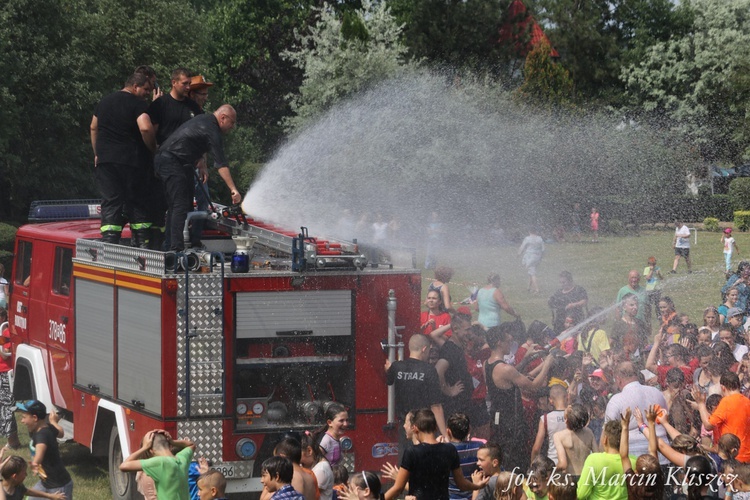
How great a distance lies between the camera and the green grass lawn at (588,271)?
21250 mm

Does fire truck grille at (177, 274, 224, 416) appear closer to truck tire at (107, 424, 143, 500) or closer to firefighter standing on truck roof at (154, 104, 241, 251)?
firefighter standing on truck roof at (154, 104, 241, 251)

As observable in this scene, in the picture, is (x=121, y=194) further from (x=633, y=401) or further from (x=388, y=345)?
(x=633, y=401)

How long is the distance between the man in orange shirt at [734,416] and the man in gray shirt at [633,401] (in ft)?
1.47

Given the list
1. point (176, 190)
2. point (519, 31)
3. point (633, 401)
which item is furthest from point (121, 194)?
point (519, 31)

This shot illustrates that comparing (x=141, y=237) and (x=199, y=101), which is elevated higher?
(x=199, y=101)

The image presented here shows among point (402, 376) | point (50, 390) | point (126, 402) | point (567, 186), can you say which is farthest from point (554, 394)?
point (567, 186)

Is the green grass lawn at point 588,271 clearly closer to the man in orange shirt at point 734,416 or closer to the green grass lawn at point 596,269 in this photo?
the green grass lawn at point 596,269

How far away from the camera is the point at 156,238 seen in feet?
35.9

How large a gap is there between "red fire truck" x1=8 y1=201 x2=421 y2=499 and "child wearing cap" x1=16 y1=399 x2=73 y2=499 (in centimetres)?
77

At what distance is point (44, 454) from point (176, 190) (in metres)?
2.63

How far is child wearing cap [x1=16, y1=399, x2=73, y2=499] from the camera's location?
8555mm

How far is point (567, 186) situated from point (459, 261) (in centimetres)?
1442

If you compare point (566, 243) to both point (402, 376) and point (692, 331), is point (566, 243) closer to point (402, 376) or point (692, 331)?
point (692, 331)

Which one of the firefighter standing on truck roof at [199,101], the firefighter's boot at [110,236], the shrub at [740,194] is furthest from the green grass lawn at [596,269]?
the firefighter's boot at [110,236]
